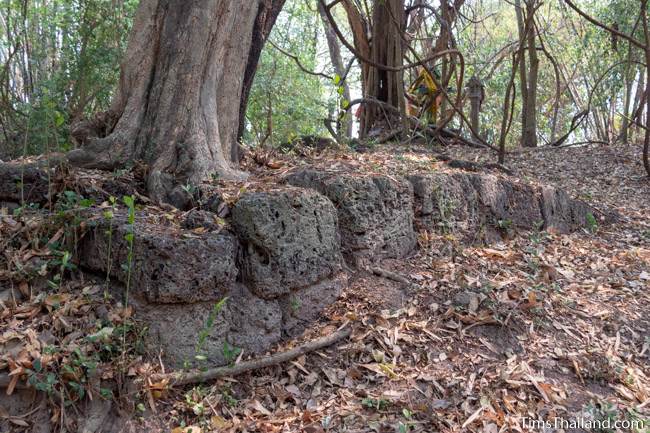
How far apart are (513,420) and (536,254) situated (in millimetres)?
1815

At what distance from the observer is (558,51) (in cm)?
1481

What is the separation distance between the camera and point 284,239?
9.54 feet

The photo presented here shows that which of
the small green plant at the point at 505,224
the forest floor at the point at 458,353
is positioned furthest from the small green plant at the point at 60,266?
the small green plant at the point at 505,224

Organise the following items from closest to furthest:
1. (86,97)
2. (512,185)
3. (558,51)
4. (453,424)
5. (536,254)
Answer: (453,424)
(536,254)
(512,185)
(86,97)
(558,51)

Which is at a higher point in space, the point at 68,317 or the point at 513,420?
the point at 68,317

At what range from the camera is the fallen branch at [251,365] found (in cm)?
241

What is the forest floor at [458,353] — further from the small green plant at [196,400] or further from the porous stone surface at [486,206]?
the porous stone surface at [486,206]

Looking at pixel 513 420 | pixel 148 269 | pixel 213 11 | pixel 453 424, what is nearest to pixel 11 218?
pixel 148 269

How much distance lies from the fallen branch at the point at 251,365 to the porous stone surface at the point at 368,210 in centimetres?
66

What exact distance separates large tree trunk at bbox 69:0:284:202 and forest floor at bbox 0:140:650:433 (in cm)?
40

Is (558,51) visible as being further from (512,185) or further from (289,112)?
(512,185)

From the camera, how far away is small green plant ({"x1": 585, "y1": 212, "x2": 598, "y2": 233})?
5.09m

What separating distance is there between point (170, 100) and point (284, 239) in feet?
3.86

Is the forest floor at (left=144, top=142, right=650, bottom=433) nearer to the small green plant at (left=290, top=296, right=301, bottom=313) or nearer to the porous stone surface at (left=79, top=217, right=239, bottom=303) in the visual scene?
the small green plant at (left=290, top=296, right=301, bottom=313)
